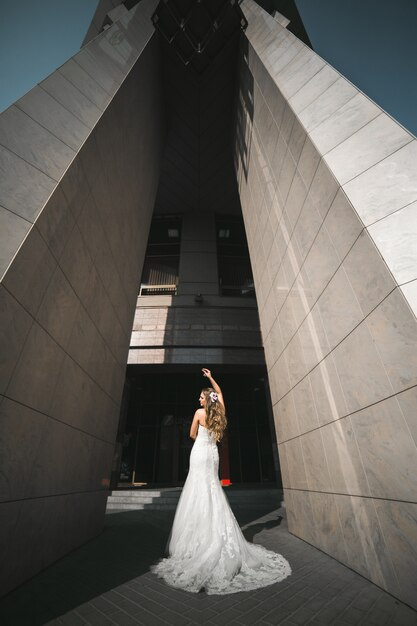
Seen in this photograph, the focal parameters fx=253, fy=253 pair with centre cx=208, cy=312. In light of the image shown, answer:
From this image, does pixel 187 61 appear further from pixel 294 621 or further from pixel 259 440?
pixel 259 440

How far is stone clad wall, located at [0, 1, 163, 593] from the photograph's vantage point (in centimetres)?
285

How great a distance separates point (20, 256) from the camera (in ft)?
9.32

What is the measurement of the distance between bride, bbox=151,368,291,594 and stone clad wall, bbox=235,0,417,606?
1251 millimetres

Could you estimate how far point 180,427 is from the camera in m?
13.4

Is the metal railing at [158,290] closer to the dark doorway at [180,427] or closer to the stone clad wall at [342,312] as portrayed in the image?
the dark doorway at [180,427]

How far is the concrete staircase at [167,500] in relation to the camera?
8312 millimetres

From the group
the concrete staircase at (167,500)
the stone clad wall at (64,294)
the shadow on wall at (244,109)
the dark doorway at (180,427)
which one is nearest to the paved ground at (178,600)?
the stone clad wall at (64,294)

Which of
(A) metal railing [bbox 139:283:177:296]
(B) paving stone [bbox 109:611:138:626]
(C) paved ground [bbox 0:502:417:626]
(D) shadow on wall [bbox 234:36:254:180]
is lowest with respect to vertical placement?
(B) paving stone [bbox 109:611:138:626]

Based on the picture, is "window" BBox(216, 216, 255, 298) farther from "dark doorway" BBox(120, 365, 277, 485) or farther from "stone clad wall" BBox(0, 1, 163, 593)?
"stone clad wall" BBox(0, 1, 163, 593)

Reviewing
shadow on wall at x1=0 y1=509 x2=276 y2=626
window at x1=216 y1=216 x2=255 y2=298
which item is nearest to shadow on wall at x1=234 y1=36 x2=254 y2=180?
window at x1=216 y1=216 x2=255 y2=298

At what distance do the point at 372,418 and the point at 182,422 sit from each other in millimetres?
12074

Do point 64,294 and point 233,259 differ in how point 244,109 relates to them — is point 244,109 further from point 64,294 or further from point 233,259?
point 64,294

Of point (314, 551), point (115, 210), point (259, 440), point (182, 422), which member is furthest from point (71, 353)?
point (259, 440)

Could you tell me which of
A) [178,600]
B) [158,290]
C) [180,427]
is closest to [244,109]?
[158,290]
